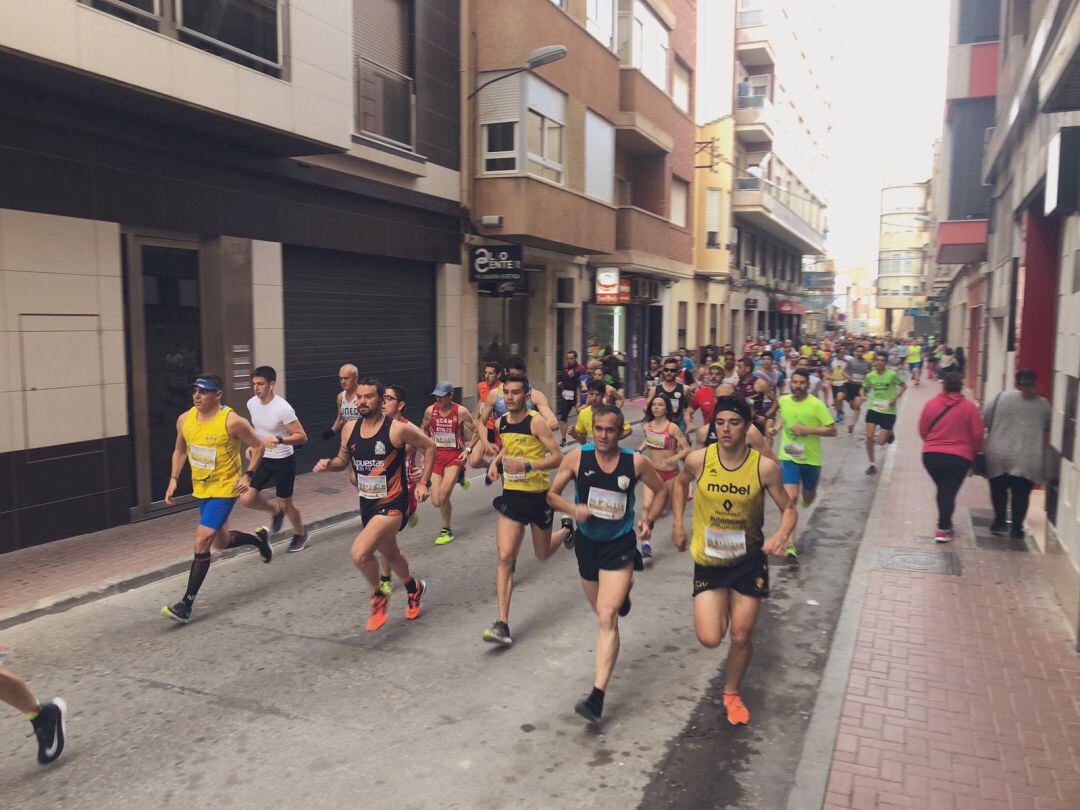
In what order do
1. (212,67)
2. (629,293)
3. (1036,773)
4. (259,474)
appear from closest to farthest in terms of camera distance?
(1036,773), (259,474), (212,67), (629,293)

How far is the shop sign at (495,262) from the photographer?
55.3ft

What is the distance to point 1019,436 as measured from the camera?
→ 8.55 metres

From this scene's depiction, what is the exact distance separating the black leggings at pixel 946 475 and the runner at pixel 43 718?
7981mm

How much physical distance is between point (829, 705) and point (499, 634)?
2.25 metres

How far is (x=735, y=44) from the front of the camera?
3728 cm

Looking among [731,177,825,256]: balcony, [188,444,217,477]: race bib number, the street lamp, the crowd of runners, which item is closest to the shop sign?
the street lamp

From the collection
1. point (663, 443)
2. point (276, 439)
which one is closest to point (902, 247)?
point (663, 443)

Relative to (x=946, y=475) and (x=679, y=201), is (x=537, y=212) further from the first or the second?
(x=679, y=201)

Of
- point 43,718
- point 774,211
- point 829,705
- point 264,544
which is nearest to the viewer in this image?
point 43,718

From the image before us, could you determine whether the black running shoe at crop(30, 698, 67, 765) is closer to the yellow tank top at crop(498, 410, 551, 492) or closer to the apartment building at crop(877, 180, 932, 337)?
the yellow tank top at crop(498, 410, 551, 492)

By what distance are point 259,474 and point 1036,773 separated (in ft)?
23.5

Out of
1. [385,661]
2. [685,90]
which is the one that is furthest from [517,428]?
[685,90]

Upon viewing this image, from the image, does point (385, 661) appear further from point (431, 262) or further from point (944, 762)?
point (431, 262)

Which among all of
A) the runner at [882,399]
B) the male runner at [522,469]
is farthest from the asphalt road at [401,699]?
the runner at [882,399]
